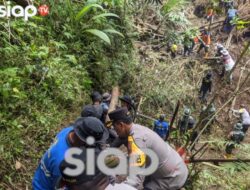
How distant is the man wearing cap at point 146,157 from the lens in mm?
3689

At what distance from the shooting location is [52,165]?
3.20 meters

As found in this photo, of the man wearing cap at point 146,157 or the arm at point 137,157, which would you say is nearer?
the arm at point 137,157

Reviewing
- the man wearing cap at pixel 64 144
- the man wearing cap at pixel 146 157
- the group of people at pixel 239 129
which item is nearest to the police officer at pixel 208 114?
the group of people at pixel 239 129

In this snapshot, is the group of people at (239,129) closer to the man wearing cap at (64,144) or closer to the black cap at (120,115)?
the black cap at (120,115)

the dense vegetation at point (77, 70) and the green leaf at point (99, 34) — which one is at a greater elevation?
the green leaf at point (99, 34)

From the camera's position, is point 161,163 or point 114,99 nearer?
point 161,163

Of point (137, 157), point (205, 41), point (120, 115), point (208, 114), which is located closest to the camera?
point (137, 157)

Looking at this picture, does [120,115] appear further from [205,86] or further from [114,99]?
[205,86]

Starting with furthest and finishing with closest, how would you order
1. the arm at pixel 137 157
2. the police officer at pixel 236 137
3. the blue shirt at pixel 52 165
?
the police officer at pixel 236 137, the arm at pixel 137 157, the blue shirt at pixel 52 165

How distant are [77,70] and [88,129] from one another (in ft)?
12.5

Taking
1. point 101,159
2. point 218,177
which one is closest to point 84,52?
point 218,177

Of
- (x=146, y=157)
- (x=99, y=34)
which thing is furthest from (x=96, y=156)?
(x=99, y=34)

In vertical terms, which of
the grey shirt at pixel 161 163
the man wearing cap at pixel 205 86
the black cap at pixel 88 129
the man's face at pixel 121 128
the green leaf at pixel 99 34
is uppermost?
the black cap at pixel 88 129

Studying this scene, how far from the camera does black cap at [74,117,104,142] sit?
309 centimetres
